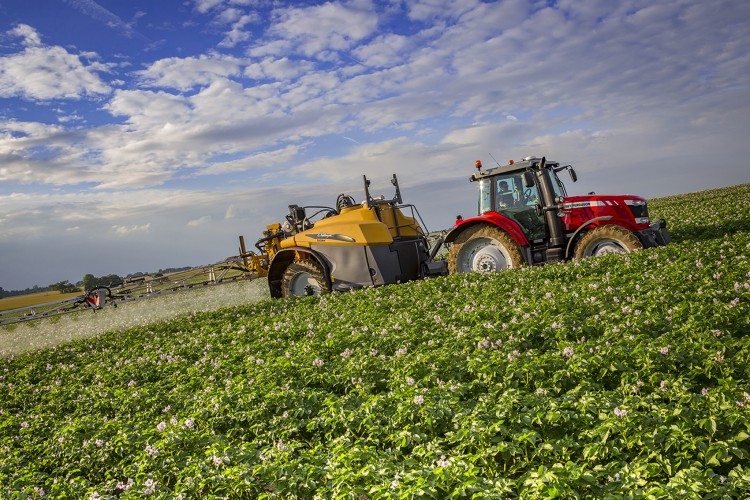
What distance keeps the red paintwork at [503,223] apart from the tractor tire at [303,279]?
400cm

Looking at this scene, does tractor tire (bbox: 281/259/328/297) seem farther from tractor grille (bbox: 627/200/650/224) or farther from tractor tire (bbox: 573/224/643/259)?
tractor grille (bbox: 627/200/650/224)

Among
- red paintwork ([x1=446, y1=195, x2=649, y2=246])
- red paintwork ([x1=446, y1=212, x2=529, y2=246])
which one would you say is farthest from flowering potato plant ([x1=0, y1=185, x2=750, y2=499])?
red paintwork ([x1=446, y1=212, x2=529, y2=246])

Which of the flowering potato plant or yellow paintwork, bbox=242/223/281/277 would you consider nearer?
the flowering potato plant

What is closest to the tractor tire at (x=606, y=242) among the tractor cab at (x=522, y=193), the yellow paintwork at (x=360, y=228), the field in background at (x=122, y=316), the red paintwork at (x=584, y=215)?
the red paintwork at (x=584, y=215)

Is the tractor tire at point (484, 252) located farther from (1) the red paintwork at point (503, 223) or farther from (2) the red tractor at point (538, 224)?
(1) the red paintwork at point (503, 223)

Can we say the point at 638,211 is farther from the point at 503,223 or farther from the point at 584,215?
the point at 503,223

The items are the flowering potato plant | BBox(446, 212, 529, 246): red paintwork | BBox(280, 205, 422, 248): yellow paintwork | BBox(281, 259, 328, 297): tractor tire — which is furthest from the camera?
BBox(281, 259, 328, 297): tractor tire

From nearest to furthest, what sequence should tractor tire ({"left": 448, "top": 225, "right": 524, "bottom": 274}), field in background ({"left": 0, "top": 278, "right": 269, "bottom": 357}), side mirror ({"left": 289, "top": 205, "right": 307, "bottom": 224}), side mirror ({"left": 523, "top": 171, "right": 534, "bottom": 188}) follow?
side mirror ({"left": 523, "top": 171, "right": 534, "bottom": 188}) < tractor tire ({"left": 448, "top": 225, "right": 524, "bottom": 274}) < side mirror ({"left": 289, "top": 205, "right": 307, "bottom": 224}) < field in background ({"left": 0, "top": 278, "right": 269, "bottom": 357})

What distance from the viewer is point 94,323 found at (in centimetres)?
1781

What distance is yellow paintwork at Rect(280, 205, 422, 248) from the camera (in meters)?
13.3

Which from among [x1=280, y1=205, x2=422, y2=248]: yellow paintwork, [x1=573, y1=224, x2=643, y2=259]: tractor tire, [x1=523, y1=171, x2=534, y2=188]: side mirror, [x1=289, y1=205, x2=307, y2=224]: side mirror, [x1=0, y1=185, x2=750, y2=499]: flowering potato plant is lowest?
[x1=0, y1=185, x2=750, y2=499]: flowering potato plant

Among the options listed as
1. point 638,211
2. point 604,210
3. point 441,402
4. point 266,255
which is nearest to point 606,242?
point 604,210

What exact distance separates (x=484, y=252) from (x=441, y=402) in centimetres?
867

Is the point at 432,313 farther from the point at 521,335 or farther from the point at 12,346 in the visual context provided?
the point at 12,346
